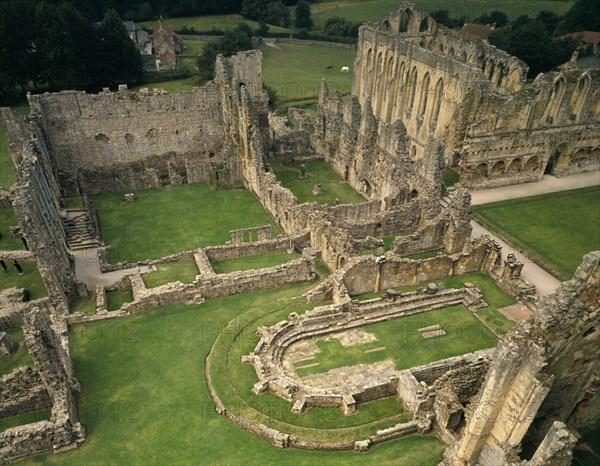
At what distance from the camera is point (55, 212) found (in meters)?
28.6

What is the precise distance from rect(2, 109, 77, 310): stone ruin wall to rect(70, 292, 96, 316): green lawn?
0.56m

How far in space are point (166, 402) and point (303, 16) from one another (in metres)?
90.6

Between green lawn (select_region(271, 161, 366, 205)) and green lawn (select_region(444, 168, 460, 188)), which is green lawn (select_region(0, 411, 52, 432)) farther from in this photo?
green lawn (select_region(444, 168, 460, 188))

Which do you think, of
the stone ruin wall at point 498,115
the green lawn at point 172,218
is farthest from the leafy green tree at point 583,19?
the green lawn at point 172,218

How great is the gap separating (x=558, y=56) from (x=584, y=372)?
62439mm

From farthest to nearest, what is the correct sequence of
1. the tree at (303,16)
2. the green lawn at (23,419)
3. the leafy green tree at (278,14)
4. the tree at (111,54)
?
the tree at (303,16), the leafy green tree at (278,14), the tree at (111,54), the green lawn at (23,419)

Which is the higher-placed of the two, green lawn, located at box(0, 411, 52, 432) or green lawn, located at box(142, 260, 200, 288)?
green lawn, located at box(142, 260, 200, 288)

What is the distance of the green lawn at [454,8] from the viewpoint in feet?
279

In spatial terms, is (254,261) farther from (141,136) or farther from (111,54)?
(111,54)

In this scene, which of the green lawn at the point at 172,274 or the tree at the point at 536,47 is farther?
the tree at the point at 536,47

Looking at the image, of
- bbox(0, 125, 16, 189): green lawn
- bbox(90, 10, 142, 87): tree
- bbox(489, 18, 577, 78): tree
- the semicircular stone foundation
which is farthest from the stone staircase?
bbox(489, 18, 577, 78): tree

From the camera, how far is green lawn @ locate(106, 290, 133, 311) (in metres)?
24.5

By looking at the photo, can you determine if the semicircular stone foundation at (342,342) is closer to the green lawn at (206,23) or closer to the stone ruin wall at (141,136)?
the stone ruin wall at (141,136)

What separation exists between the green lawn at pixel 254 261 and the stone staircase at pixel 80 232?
8.51 meters
